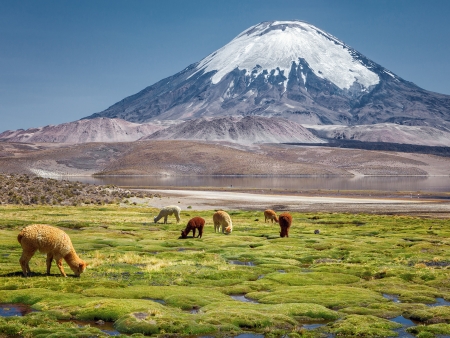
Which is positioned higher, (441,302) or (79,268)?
(79,268)

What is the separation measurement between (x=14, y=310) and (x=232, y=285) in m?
7.96

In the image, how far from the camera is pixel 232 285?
20.9 meters

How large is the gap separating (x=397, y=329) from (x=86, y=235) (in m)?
22.8

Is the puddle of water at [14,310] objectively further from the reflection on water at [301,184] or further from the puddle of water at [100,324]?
the reflection on water at [301,184]

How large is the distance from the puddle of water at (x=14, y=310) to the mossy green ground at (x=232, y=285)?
1.05 feet

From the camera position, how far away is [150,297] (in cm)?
1819

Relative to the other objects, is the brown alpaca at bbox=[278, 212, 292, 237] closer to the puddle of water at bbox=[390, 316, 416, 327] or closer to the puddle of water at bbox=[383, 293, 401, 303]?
the puddle of water at bbox=[383, 293, 401, 303]

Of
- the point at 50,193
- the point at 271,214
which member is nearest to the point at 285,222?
the point at 271,214

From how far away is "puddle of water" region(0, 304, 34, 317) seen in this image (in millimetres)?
15709

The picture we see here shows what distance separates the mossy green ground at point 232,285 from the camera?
15141 mm

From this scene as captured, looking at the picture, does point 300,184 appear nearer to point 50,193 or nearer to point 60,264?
point 50,193

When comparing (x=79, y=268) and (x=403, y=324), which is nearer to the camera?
(x=403, y=324)

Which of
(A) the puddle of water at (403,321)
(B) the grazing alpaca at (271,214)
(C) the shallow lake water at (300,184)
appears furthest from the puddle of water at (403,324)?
(C) the shallow lake water at (300,184)

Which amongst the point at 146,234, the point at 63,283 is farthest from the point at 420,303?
the point at 146,234
